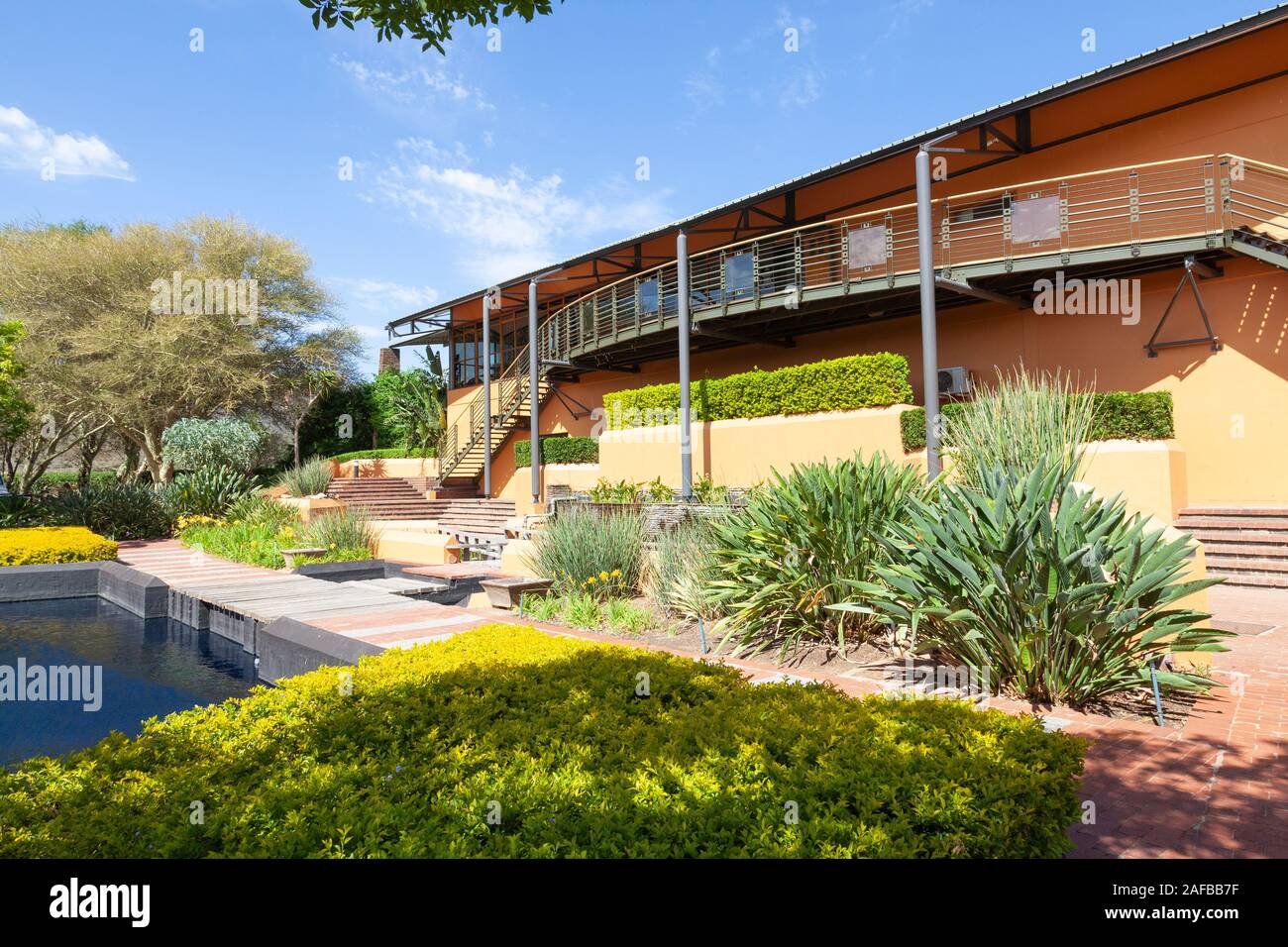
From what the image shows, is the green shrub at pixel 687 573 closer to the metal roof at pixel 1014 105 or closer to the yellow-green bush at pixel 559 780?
the yellow-green bush at pixel 559 780

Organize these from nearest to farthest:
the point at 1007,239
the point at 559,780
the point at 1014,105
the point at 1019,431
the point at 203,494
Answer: the point at 559,780
the point at 1019,431
the point at 1014,105
the point at 1007,239
the point at 203,494

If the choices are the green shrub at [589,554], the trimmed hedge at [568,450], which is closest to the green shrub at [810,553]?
the green shrub at [589,554]

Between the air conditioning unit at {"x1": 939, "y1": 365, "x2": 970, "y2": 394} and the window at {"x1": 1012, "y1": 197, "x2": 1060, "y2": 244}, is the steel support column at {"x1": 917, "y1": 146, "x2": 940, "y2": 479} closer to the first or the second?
the window at {"x1": 1012, "y1": 197, "x2": 1060, "y2": 244}

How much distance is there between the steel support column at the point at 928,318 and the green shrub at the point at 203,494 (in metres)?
17.3

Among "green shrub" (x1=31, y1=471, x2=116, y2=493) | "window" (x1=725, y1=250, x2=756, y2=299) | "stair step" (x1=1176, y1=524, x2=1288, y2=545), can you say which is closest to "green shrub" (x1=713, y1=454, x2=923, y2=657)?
"stair step" (x1=1176, y1=524, x2=1288, y2=545)

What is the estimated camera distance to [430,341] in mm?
29359

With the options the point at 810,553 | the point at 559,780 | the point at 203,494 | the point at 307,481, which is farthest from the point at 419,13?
the point at 307,481

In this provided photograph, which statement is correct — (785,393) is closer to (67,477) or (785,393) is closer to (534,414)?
(534,414)

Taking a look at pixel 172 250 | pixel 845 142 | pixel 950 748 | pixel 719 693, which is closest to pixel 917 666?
pixel 719 693

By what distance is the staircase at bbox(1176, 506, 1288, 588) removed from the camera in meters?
9.74

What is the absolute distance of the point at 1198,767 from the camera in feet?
12.1

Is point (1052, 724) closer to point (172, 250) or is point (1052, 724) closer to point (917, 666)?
point (917, 666)

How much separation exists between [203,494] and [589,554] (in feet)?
52.2

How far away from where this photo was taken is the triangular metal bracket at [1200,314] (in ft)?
38.7
